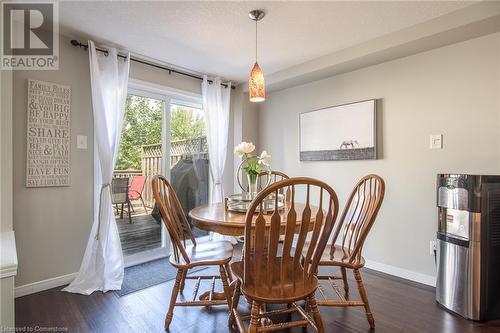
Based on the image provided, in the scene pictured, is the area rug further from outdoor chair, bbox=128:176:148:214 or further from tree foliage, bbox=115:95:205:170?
tree foliage, bbox=115:95:205:170

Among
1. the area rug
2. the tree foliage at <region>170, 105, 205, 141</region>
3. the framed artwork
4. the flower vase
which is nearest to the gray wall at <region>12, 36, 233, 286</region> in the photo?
the area rug

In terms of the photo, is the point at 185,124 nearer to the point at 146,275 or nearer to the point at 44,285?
the point at 146,275

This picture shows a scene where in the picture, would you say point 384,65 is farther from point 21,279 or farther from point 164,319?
point 21,279

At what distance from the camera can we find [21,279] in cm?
218

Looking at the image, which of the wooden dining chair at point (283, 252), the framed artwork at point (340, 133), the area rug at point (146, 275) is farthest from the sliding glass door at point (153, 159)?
the wooden dining chair at point (283, 252)

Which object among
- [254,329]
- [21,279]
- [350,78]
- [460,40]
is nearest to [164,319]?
[254,329]

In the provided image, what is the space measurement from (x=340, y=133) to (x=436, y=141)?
92 cm

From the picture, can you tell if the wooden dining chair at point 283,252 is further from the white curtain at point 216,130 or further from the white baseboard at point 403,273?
the white curtain at point 216,130

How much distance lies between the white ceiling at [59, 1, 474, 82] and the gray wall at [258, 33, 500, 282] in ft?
1.49

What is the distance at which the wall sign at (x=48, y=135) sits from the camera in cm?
221

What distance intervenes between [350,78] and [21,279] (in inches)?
143

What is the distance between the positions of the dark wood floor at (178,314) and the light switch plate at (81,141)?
1270mm

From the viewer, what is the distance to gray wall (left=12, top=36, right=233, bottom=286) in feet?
7.14

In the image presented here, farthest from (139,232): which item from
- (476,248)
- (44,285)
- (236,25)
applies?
(476,248)
